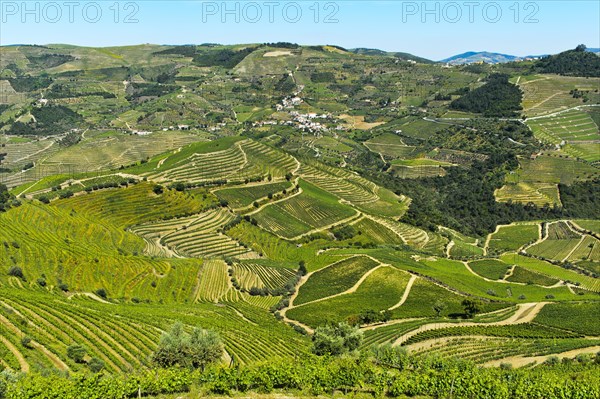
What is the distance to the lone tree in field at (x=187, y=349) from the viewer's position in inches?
1335

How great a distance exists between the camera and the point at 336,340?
138ft

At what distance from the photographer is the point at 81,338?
39062mm

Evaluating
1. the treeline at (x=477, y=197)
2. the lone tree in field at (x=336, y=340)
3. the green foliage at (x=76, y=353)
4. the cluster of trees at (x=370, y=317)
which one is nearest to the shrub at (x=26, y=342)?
the green foliage at (x=76, y=353)

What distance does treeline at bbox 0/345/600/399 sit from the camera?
2470 cm

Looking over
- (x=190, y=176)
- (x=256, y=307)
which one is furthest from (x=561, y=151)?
(x=256, y=307)

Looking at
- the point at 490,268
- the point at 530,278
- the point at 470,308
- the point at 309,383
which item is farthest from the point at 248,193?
the point at 309,383

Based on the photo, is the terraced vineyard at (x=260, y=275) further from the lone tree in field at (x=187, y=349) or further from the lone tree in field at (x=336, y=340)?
the lone tree in field at (x=187, y=349)

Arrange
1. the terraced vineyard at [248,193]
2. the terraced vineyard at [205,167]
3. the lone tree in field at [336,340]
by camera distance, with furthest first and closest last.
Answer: the terraced vineyard at [205,167] → the terraced vineyard at [248,193] → the lone tree in field at [336,340]

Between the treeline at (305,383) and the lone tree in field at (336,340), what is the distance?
9863 millimetres

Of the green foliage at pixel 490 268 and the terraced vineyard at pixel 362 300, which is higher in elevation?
the terraced vineyard at pixel 362 300

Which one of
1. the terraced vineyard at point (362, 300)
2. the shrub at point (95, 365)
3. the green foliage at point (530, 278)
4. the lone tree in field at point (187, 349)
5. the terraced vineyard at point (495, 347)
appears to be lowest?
the green foliage at point (530, 278)

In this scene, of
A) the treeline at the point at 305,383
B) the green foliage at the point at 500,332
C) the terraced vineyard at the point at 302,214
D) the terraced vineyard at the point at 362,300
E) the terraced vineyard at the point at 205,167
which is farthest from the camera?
the terraced vineyard at the point at 205,167

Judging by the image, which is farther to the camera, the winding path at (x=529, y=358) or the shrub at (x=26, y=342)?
the winding path at (x=529, y=358)

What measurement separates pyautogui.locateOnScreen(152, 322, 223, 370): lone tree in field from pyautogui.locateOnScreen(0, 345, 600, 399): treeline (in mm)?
5033
